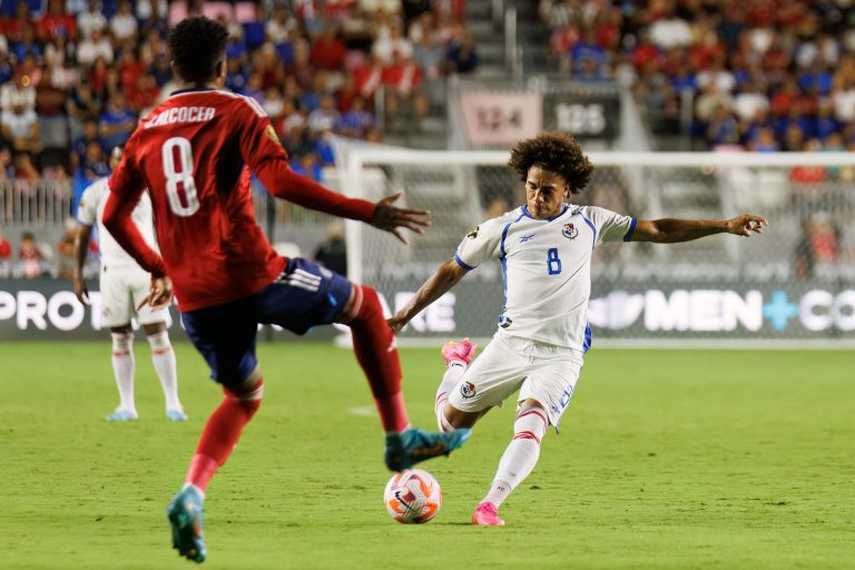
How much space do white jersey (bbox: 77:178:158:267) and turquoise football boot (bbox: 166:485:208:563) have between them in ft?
18.6

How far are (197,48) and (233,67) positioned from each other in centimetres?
1823

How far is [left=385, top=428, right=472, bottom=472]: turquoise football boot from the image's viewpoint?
611 centimetres

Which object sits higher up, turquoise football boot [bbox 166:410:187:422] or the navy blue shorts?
the navy blue shorts

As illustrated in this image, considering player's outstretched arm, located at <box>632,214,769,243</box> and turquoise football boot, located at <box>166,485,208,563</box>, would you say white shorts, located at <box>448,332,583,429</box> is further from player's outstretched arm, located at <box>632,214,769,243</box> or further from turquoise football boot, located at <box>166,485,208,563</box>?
turquoise football boot, located at <box>166,485,208,563</box>

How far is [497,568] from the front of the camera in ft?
19.8

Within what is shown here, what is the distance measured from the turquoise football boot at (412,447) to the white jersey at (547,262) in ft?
5.23

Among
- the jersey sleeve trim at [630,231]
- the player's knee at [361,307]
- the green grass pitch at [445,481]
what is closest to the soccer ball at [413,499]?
the green grass pitch at [445,481]

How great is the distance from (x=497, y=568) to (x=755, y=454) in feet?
15.1

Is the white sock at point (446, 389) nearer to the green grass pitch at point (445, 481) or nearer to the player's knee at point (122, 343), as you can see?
the green grass pitch at point (445, 481)

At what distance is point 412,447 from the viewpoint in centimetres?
611

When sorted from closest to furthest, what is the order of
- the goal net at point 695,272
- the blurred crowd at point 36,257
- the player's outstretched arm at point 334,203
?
the player's outstretched arm at point 334,203 → the goal net at point 695,272 → the blurred crowd at point 36,257

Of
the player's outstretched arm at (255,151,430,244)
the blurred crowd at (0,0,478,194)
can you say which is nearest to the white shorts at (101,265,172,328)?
the player's outstretched arm at (255,151,430,244)

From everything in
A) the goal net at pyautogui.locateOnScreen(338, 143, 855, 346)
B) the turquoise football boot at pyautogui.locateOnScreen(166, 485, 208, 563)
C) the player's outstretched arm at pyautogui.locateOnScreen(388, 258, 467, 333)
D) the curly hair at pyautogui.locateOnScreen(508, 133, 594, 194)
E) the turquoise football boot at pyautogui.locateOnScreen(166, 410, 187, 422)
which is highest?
the curly hair at pyautogui.locateOnScreen(508, 133, 594, 194)

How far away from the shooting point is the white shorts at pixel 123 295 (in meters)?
11.9
